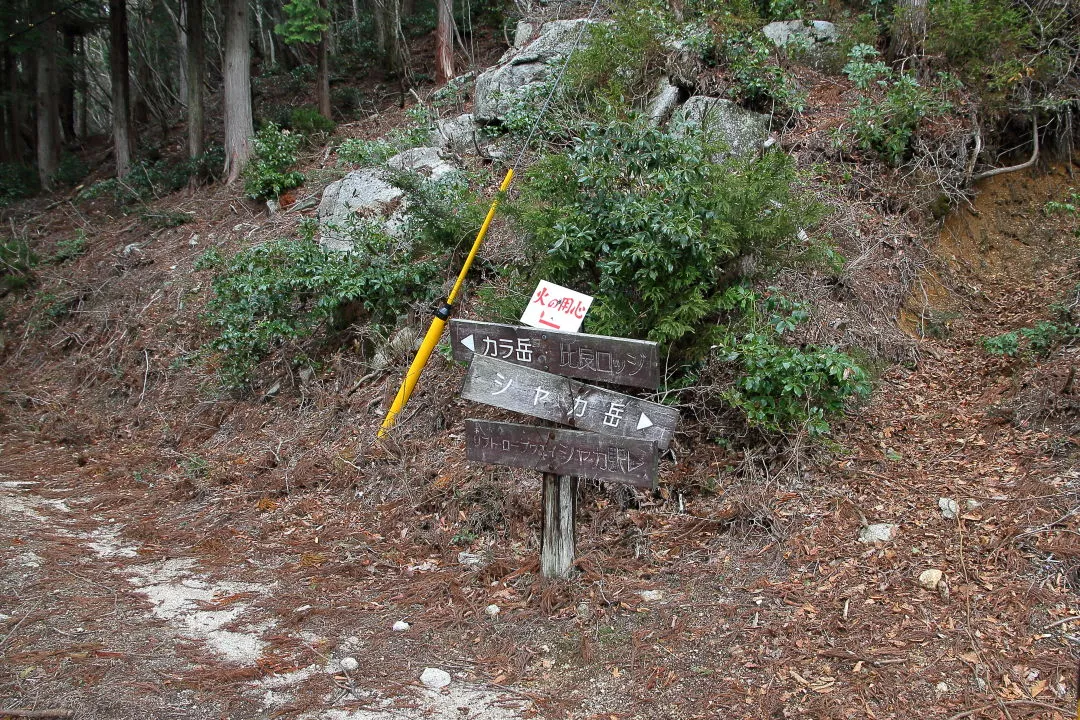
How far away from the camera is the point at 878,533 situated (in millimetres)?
4816

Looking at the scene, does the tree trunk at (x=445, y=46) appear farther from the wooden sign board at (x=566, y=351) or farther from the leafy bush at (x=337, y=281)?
the wooden sign board at (x=566, y=351)

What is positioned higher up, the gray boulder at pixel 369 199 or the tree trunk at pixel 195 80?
the tree trunk at pixel 195 80

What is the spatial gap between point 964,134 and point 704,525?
564cm

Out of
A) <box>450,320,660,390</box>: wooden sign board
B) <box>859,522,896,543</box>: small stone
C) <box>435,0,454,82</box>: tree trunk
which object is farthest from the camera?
<box>435,0,454,82</box>: tree trunk

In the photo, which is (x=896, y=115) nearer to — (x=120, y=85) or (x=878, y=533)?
(x=878, y=533)

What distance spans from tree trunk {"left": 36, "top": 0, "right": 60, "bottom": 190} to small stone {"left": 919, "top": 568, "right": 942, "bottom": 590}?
20.1m

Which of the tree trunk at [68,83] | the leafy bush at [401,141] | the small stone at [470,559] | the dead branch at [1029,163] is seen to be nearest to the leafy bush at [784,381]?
the small stone at [470,559]

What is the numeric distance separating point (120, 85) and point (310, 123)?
17.2ft

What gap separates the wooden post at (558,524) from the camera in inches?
183

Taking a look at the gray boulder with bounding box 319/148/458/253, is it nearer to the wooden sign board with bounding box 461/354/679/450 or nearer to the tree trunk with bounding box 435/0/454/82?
the tree trunk with bounding box 435/0/454/82

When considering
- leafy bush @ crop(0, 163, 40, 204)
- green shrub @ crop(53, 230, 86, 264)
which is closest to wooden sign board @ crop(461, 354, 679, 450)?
green shrub @ crop(53, 230, 86, 264)

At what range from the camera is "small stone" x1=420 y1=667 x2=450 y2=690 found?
13.6 feet

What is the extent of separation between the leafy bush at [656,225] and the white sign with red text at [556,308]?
3.45ft

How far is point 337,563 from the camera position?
5691 millimetres
